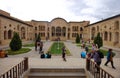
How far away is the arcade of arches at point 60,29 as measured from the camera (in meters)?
32.7

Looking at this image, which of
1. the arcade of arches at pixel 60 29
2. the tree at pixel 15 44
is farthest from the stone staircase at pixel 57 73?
the arcade of arches at pixel 60 29

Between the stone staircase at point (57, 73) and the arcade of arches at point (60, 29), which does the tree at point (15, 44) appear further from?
the stone staircase at point (57, 73)

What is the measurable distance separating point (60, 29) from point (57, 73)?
5455 centimetres

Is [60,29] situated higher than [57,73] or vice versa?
[60,29]

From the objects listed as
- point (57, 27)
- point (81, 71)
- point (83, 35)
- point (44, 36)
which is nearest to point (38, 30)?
point (44, 36)

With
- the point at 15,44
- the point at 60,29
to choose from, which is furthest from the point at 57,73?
the point at 60,29

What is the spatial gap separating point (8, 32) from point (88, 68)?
30218mm

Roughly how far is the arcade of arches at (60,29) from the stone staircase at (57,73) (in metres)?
22.3

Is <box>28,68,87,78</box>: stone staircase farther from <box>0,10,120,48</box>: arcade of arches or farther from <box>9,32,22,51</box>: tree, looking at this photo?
<box>0,10,120,48</box>: arcade of arches

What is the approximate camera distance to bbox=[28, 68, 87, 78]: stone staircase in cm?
1063

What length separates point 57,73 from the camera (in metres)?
11.0

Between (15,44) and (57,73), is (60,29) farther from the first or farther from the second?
(57,73)

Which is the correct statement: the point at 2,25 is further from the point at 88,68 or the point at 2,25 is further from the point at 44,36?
the point at 44,36

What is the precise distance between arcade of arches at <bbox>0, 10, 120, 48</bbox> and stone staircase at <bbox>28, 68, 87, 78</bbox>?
22.3m
